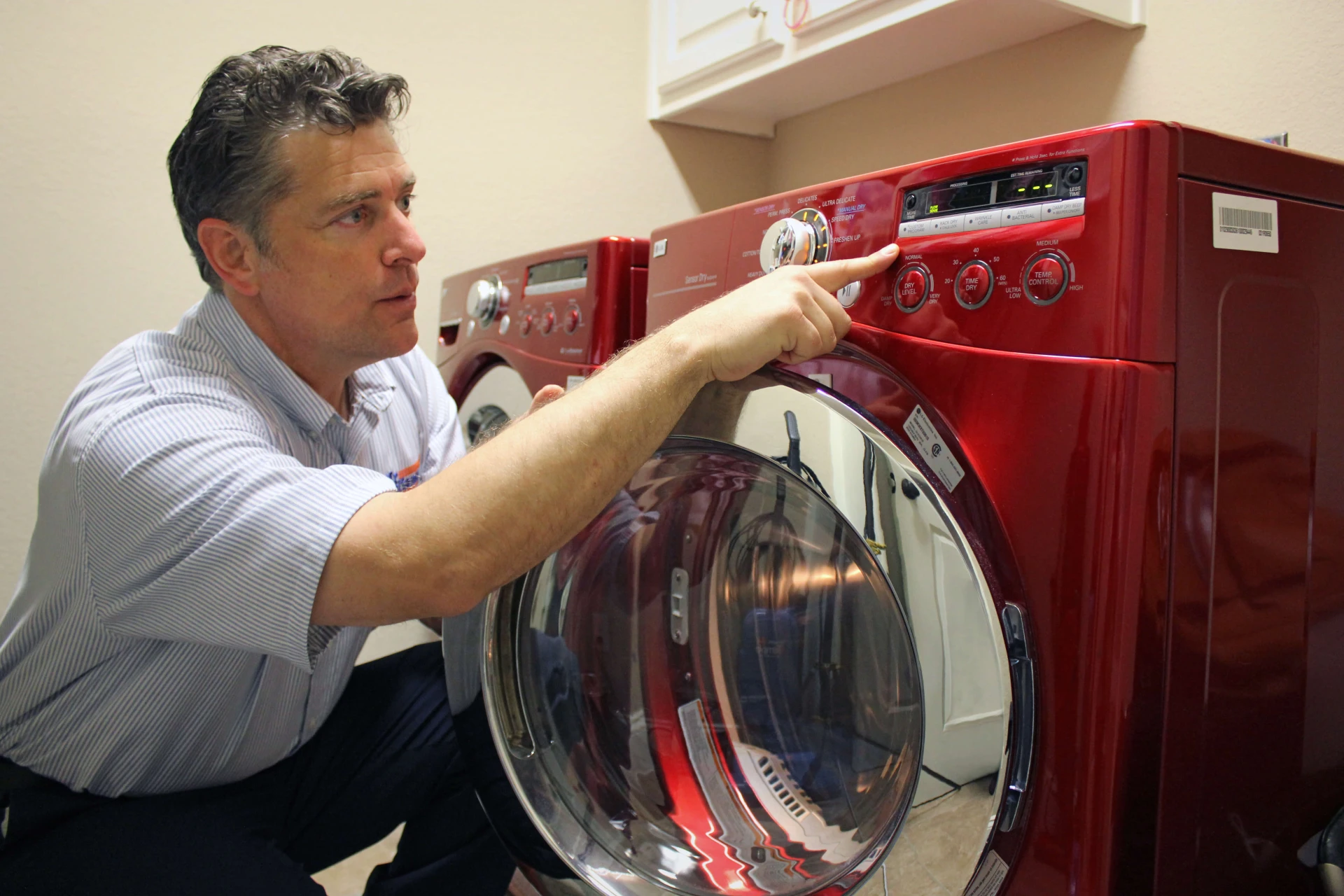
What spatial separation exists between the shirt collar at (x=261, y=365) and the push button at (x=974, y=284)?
748 mm

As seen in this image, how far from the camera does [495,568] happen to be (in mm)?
819

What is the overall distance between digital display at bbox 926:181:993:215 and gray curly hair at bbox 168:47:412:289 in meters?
0.65

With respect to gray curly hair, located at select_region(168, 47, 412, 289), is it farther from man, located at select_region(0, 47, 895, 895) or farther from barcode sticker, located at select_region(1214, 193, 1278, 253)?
barcode sticker, located at select_region(1214, 193, 1278, 253)

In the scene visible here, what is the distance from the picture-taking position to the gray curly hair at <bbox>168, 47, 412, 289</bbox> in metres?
1.03

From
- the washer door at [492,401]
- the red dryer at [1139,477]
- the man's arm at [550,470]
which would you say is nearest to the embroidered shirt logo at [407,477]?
the washer door at [492,401]

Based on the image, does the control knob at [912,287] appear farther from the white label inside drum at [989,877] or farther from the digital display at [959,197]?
the white label inside drum at [989,877]

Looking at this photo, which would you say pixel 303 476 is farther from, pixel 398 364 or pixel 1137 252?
pixel 1137 252

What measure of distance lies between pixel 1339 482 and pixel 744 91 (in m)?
1.55

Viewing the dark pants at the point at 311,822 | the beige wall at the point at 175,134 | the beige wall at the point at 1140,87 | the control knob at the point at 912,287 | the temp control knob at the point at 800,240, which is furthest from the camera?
the beige wall at the point at 175,134

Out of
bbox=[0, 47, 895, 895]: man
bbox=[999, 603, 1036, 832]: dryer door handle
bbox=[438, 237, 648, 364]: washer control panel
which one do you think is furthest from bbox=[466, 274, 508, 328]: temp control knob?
bbox=[999, 603, 1036, 832]: dryer door handle

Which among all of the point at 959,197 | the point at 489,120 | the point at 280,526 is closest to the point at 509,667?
the point at 280,526

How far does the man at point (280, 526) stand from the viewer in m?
0.81

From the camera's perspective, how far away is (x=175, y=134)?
1.77 meters

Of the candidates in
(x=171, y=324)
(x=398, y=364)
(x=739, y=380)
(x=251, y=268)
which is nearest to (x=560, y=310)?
(x=398, y=364)
